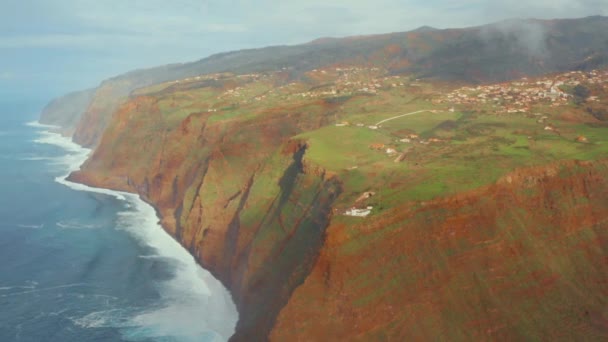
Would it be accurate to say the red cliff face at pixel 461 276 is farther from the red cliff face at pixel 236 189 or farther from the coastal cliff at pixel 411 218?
the red cliff face at pixel 236 189

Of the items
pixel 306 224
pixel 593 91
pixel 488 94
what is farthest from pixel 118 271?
pixel 593 91

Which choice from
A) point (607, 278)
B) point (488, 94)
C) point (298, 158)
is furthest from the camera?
point (488, 94)

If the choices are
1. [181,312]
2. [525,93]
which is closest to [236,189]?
[181,312]

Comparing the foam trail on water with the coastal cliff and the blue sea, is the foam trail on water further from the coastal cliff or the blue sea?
the coastal cliff

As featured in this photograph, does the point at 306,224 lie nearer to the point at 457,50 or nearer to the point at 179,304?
the point at 179,304

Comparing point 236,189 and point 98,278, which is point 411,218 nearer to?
point 236,189

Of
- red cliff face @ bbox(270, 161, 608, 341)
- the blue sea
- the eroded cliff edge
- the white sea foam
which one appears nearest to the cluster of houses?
the eroded cliff edge

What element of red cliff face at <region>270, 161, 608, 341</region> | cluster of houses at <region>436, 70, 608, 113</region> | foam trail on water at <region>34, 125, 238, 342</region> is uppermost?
cluster of houses at <region>436, 70, 608, 113</region>
